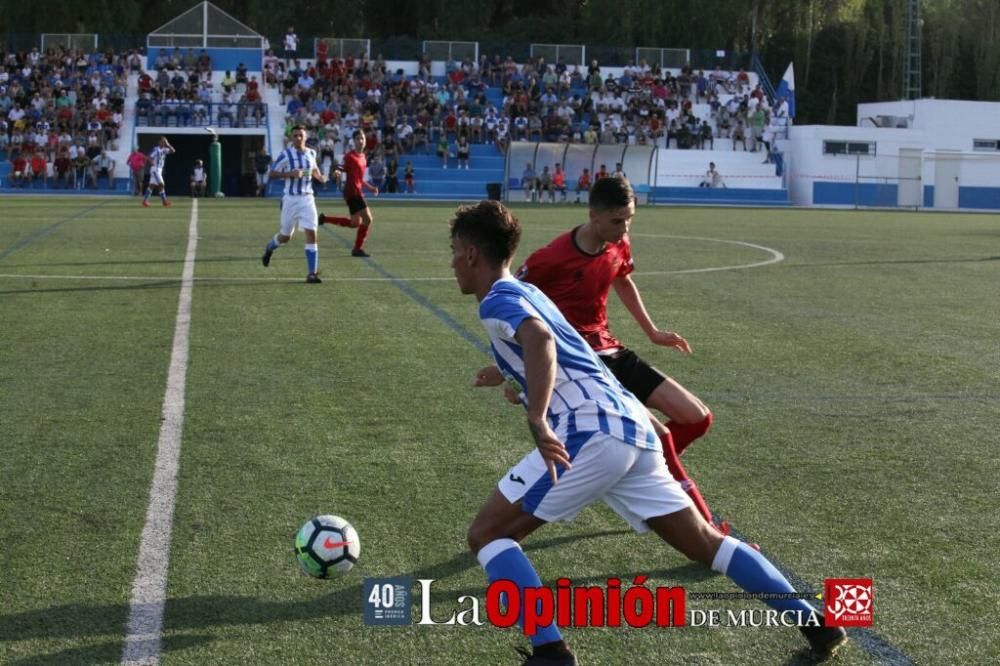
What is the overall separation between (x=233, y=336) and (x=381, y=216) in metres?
22.0

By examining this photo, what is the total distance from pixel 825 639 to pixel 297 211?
12.8 meters

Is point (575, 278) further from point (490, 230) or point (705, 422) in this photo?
point (490, 230)

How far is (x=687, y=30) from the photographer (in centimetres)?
6569

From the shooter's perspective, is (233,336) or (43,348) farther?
(233,336)

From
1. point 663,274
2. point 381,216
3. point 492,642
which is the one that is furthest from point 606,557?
point 381,216

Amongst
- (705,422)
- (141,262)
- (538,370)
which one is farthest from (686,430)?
(141,262)

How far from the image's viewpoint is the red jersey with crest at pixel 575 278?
5789mm

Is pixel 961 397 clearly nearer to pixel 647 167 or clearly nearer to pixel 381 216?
pixel 381 216

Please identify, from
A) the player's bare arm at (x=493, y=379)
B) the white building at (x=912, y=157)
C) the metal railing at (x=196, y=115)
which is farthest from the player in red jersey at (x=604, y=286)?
the white building at (x=912, y=157)

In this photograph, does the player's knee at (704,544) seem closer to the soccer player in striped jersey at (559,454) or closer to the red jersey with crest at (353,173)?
the soccer player in striped jersey at (559,454)

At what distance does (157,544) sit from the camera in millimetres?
5301

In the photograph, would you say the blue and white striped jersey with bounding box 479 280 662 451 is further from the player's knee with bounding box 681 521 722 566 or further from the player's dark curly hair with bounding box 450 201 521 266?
the player's knee with bounding box 681 521 722 566

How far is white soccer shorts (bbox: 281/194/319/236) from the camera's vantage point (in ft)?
52.4

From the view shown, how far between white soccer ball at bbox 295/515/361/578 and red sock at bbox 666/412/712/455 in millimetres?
1648
